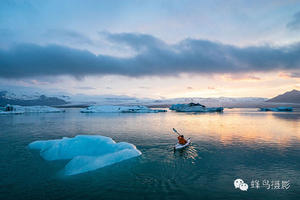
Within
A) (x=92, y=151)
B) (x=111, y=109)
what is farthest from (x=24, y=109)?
(x=92, y=151)

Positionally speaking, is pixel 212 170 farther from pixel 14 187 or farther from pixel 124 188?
pixel 14 187

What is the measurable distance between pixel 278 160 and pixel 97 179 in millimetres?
11383

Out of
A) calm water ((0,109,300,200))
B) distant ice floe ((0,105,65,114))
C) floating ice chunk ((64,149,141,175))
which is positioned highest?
distant ice floe ((0,105,65,114))

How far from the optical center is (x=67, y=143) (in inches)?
488

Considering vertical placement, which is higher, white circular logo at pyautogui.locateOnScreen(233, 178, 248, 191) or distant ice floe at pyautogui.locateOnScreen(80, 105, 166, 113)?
distant ice floe at pyautogui.locateOnScreen(80, 105, 166, 113)

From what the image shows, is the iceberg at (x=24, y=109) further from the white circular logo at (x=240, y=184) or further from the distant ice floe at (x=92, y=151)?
the white circular logo at (x=240, y=184)

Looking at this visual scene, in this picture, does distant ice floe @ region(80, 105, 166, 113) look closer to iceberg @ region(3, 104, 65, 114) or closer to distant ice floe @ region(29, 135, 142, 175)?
iceberg @ region(3, 104, 65, 114)

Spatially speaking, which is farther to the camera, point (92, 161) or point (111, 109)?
point (111, 109)

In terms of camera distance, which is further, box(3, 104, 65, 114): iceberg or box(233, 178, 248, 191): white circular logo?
box(3, 104, 65, 114): iceberg

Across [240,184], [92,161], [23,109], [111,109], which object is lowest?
[240,184]

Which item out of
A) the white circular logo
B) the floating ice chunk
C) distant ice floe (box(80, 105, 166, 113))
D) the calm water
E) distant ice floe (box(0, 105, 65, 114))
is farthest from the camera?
distant ice floe (box(80, 105, 166, 113))

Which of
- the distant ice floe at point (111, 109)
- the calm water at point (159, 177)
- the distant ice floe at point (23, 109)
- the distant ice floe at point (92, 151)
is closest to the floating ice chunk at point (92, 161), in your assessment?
the distant ice floe at point (92, 151)

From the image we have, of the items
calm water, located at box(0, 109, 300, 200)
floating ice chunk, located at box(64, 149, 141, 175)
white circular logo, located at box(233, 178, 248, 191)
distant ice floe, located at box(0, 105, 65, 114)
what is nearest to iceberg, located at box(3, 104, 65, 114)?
distant ice floe, located at box(0, 105, 65, 114)

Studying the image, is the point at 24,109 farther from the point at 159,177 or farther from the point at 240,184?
the point at 240,184
